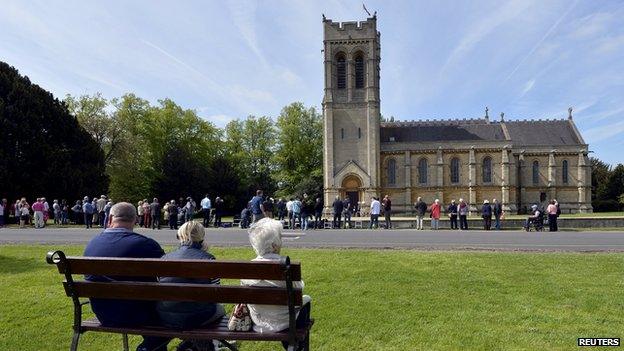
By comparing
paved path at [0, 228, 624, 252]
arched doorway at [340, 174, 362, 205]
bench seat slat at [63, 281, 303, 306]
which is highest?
arched doorway at [340, 174, 362, 205]

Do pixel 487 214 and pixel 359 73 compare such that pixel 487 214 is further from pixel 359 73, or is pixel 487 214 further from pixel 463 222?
pixel 359 73

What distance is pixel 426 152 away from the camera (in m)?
55.1

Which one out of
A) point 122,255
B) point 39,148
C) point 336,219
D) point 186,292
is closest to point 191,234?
point 122,255

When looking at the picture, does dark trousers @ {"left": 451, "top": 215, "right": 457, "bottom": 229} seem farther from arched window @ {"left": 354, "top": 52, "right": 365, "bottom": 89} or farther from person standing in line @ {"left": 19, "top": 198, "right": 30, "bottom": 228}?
arched window @ {"left": 354, "top": 52, "right": 365, "bottom": 89}

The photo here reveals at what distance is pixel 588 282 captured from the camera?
7895mm

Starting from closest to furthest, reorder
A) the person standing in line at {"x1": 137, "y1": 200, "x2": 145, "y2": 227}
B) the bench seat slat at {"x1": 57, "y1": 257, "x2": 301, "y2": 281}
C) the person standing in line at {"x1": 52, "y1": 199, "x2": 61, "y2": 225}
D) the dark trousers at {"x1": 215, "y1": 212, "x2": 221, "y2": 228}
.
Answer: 1. the bench seat slat at {"x1": 57, "y1": 257, "x2": 301, "y2": 281}
2. the person standing in line at {"x1": 137, "y1": 200, "x2": 145, "y2": 227}
3. the dark trousers at {"x1": 215, "y1": 212, "x2": 221, "y2": 228}
4. the person standing in line at {"x1": 52, "y1": 199, "x2": 61, "y2": 225}

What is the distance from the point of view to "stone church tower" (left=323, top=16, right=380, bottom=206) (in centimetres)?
5094

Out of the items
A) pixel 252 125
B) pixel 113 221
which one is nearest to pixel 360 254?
pixel 113 221

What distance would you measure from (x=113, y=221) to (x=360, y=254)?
25.6 ft

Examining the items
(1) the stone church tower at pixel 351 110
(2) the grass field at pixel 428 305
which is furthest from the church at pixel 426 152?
(2) the grass field at pixel 428 305

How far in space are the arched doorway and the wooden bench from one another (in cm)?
4702

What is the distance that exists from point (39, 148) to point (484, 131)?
47.5 m

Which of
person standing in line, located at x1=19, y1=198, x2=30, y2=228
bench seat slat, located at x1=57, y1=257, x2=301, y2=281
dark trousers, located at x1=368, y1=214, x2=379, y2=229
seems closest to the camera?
bench seat slat, located at x1=57, y1=257, x2=301, y2=281

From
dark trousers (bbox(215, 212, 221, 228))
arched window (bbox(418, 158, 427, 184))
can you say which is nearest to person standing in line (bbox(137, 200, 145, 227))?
dark trousers (bbox(215, 212, 221, 228))
